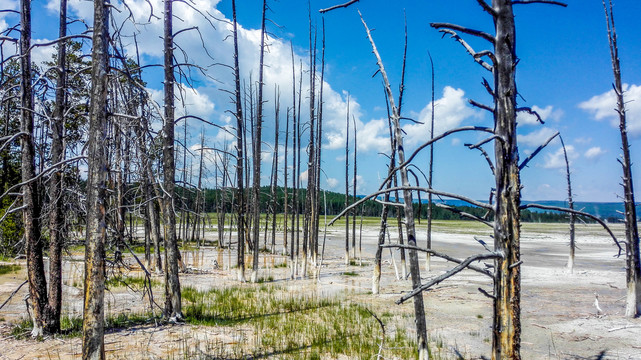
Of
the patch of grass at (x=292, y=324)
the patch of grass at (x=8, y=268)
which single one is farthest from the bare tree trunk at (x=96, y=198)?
the patch of grass at (x=8, y=268)

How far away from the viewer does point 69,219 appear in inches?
282

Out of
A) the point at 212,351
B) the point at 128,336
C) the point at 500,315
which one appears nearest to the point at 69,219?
the point at 128,336

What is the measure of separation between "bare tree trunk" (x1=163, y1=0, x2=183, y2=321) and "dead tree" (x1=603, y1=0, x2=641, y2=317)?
12.4m

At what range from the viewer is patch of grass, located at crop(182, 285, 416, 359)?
783cm

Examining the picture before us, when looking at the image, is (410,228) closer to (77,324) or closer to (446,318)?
(446,318)

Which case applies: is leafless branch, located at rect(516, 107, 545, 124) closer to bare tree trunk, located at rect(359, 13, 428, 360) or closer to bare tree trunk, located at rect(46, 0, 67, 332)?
bare tree trunk, located at rect(359, 13, 428, 360)

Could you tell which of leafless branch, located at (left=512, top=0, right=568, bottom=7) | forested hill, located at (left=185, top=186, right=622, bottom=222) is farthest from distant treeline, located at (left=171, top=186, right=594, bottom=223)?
leafless branch, located at (left=512, top=0, right=568, bottom=7)

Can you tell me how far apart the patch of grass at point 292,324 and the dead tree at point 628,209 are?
687 cm

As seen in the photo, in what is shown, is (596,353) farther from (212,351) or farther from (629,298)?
(212,351)

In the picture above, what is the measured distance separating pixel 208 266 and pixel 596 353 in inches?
833

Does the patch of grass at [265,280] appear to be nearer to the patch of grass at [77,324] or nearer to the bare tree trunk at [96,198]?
the patch of grass at [77,324]

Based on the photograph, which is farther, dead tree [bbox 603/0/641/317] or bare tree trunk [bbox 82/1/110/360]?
dead tree [bbox 603/0/641/317]

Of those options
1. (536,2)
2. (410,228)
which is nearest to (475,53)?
(536,2)

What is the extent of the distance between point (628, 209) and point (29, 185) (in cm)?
1525
